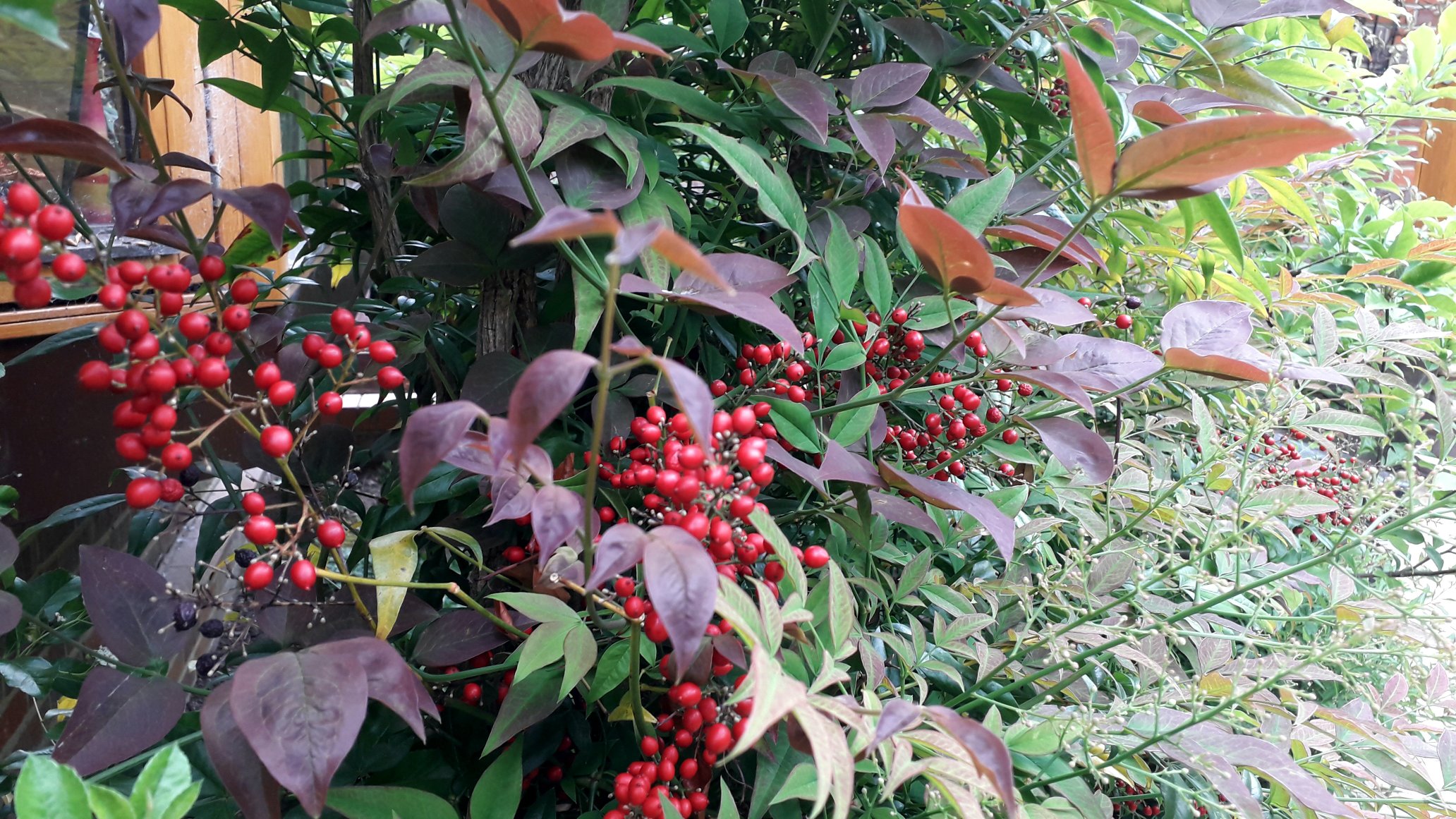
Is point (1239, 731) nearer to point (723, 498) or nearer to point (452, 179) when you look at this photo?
point (723, 498)

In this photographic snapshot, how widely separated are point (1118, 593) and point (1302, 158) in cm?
81

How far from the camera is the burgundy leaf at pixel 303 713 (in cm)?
34

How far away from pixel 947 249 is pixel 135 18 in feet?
1.45

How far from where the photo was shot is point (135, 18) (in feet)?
1.41

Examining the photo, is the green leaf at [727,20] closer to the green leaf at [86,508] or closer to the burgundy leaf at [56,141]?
the burgundy leaf at [56,141]

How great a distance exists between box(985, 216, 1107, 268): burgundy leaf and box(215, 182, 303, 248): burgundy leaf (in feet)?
1.55

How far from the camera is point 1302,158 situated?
3.90 feet

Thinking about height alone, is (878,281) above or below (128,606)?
above

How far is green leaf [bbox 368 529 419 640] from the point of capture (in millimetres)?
468

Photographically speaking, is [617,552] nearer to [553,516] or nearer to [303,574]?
[553,516]

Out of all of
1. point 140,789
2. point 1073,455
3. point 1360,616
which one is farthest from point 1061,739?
point 140,789

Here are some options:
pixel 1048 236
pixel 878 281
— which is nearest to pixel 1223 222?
pixel 1048 236

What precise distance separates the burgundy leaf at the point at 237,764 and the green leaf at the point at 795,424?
345mm

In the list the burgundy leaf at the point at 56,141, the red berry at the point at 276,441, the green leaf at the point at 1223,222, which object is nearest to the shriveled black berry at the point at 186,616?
the red berry at the point at 276,441
